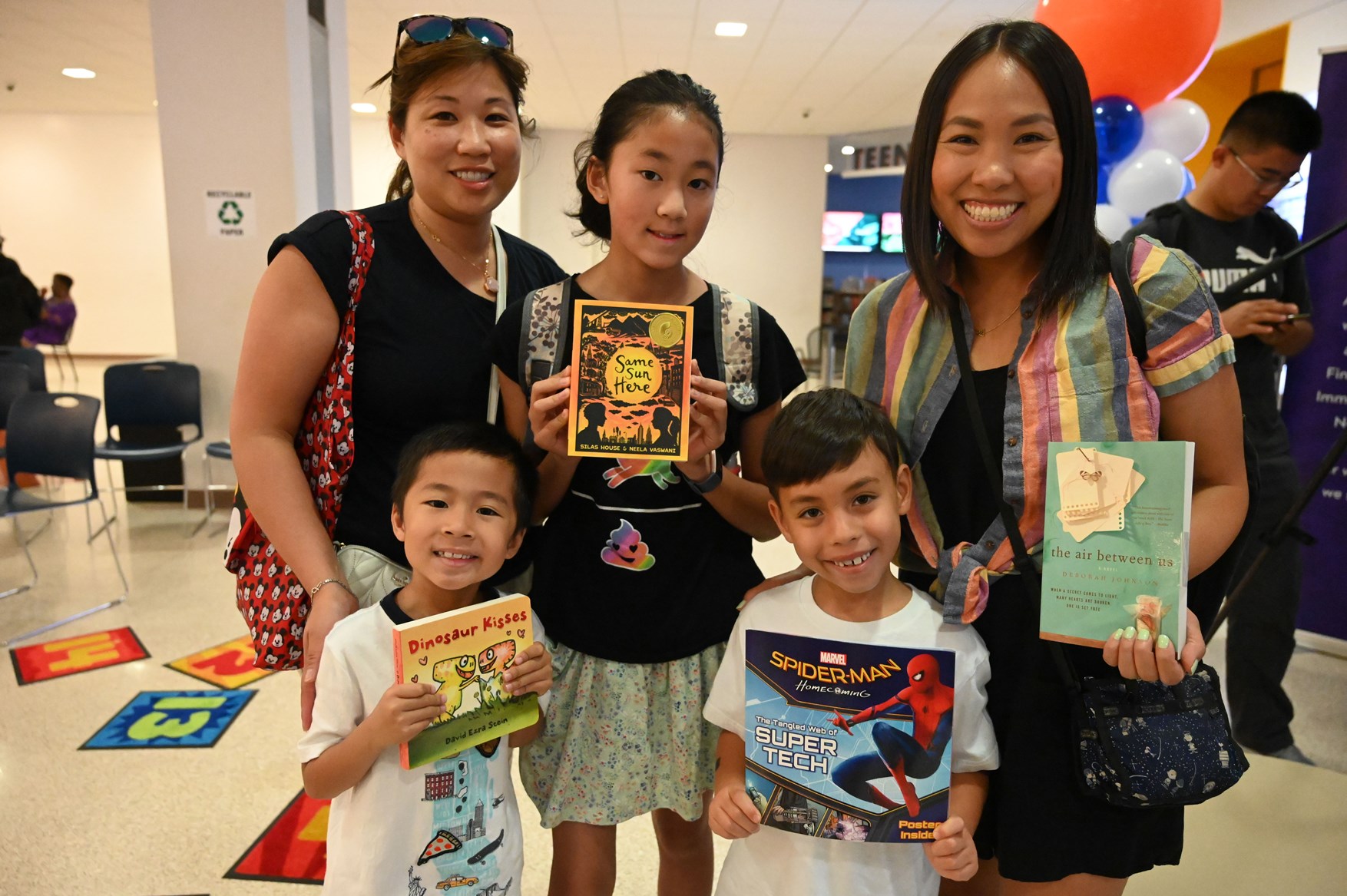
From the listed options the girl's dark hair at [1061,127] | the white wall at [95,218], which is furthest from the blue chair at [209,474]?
the white wall at [95,218]

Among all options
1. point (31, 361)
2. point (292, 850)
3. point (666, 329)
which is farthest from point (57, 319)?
point (666, 329)

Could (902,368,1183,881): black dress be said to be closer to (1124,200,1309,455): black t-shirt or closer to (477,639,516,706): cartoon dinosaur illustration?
(477,639,516,706): cartoon dinosaur illustration

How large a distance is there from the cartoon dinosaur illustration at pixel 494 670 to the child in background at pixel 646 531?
0.19 m

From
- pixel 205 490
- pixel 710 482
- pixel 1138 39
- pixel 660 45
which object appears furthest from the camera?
pixel 660 45

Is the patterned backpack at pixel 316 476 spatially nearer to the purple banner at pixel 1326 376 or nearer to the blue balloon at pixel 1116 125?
the blue balloon at pixel 1116 125

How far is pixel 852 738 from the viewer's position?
1.17 metres

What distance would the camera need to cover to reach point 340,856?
4.15ft

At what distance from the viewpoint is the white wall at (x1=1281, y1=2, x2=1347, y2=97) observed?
163 inches

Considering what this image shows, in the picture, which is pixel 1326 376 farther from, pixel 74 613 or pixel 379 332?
pixel 74 613

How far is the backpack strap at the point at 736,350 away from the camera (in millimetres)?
1370

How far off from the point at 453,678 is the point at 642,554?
0.36 meters

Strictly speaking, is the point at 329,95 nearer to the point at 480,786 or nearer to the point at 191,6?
the point at 191,6

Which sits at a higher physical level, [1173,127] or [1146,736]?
[1173,127]

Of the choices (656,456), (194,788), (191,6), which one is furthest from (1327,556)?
(191,6)
